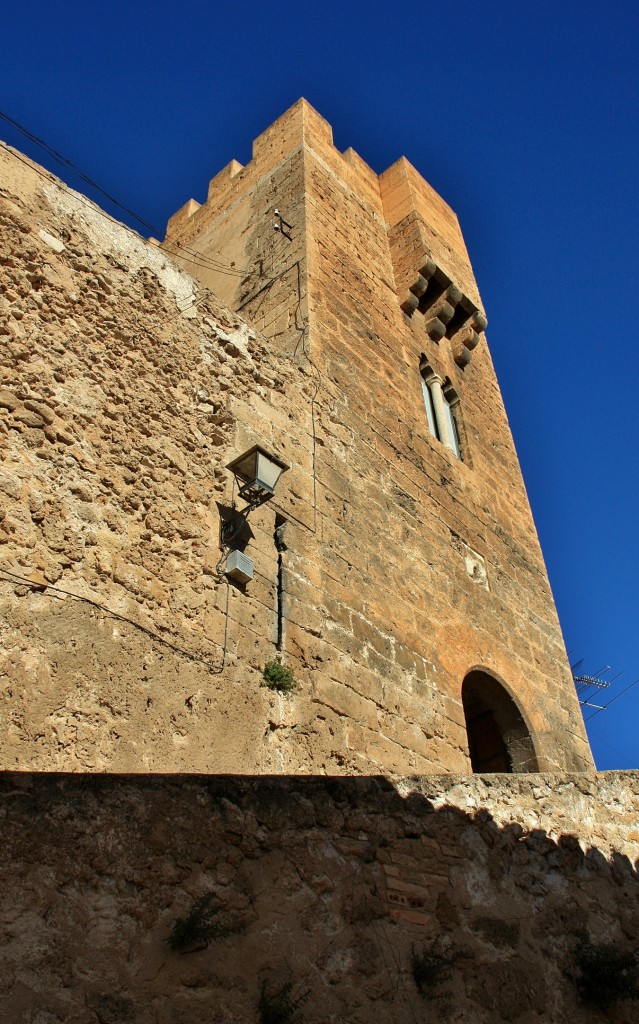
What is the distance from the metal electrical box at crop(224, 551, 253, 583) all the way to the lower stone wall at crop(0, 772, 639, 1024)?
160cm

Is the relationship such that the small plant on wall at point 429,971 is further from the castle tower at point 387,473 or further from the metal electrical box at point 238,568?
the metal electrical box at point 238,568

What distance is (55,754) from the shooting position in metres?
3.66

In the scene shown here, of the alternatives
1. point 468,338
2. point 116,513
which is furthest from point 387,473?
point 468,338

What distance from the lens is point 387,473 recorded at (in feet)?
23.7

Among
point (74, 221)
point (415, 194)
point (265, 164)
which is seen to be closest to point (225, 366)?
point (74, 221)

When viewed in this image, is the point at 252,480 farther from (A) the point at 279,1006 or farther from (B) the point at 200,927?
(A) the point at 279,1006

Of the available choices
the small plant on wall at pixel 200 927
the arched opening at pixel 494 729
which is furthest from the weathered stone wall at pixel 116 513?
the arched opening at pixel 494 729

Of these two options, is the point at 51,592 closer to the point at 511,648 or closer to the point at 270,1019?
the point at 270,1019

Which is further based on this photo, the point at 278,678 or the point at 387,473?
the point at 387,473

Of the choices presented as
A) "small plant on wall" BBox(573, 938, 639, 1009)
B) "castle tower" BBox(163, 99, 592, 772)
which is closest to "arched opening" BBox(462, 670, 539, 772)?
"castle tower" BBox(163, 99, 592, 772)

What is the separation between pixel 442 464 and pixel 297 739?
4.00 metres

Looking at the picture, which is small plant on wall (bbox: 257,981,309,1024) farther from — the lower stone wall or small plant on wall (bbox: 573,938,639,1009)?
small plant on wall (bbox: 573,938,639,1009)

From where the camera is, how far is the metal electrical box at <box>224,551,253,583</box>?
4992 mm

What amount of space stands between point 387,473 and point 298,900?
439 cm
